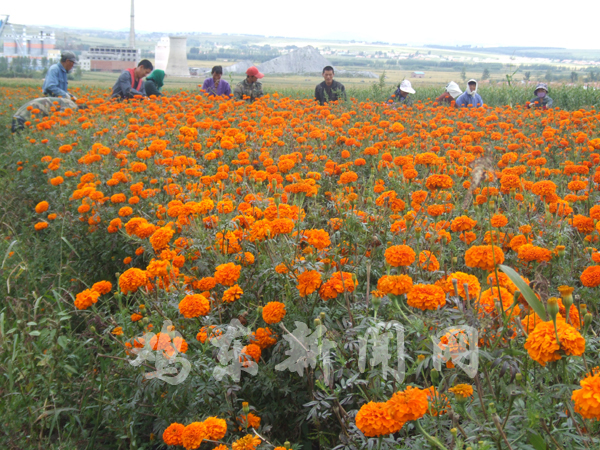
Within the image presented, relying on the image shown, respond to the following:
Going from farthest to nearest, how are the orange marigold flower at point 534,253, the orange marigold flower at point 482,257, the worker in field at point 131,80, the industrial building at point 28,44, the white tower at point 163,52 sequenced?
1. the industrial building at point 28,44
2. the white tower at point 163,52
3. the worker in field at point 131,80
4. the orange marigold flower at point 534,253
5. the orange marigold flower at point 482,257

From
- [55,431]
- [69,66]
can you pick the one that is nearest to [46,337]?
[55,431]

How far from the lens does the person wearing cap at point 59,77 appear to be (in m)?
8.77

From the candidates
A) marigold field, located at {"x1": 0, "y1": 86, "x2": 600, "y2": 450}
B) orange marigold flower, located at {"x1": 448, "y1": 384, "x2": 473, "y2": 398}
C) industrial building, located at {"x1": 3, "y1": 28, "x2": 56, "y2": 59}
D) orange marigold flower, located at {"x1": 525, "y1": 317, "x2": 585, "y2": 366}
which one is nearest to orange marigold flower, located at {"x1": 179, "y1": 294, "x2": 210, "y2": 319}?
marigold field, located at {"x1": 0, "y1": 86, "x2": 600, "y2": 450}

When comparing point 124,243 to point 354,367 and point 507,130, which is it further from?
point 507,130

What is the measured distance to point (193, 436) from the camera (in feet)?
4.54

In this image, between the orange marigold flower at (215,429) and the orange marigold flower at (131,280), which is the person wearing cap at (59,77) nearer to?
the orange marigold flower at (131,280)

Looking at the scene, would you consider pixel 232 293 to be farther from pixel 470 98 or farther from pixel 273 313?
pixel 470 98

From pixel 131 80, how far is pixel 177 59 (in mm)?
30308

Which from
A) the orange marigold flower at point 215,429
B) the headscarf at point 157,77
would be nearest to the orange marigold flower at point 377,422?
the orange marigold flower at point 215,429

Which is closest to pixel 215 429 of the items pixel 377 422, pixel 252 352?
pixel 252 352

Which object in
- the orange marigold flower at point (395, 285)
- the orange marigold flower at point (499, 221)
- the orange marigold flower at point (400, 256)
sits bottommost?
the orange marigold flower at point (395, 285)

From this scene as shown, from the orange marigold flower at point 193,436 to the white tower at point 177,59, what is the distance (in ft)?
125

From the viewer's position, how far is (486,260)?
62.1 inches

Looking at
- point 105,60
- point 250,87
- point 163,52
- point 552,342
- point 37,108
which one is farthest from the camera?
point 105,60
